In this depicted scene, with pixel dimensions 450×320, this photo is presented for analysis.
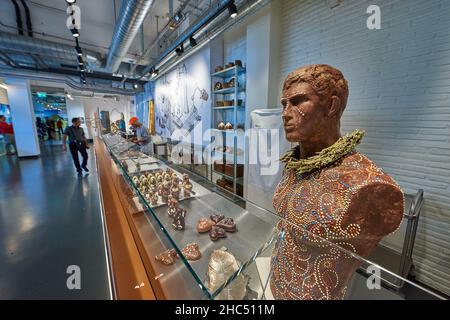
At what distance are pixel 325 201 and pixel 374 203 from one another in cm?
16

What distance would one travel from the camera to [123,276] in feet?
2.32

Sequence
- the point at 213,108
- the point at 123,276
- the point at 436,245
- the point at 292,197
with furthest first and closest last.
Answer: the point at 213,108
the point at 436,245
the point at 292,197
the point at 123,276

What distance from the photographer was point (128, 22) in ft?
10.2

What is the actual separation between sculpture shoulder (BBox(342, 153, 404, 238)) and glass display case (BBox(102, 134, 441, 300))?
0.43ft

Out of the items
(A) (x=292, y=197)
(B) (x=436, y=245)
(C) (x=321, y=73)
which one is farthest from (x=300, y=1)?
(B) (x=436, y=245)

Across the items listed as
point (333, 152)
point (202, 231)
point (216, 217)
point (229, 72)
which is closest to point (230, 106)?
point (229, 72)

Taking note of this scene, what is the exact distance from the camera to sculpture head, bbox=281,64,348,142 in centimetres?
75

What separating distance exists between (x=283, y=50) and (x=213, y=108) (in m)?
1.93

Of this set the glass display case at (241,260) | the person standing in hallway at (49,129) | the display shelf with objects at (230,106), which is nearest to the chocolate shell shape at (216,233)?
the glass display case at (241,260)

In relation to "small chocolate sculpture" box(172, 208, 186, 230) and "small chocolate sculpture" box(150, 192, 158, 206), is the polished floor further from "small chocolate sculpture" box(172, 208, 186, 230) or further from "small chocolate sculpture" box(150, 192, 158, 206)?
"small chocolate sculpture" box(172, 208, 186, 230)

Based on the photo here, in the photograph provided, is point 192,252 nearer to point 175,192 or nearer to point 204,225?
point 204,225

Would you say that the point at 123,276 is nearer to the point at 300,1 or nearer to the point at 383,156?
the point at 383,156

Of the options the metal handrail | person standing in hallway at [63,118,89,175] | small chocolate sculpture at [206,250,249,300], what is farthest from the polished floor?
the metal handrail

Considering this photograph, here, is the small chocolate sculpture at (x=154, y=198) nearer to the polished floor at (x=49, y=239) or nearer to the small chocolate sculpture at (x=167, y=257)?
the small chocolate sculpture at (x=167, y=257)
